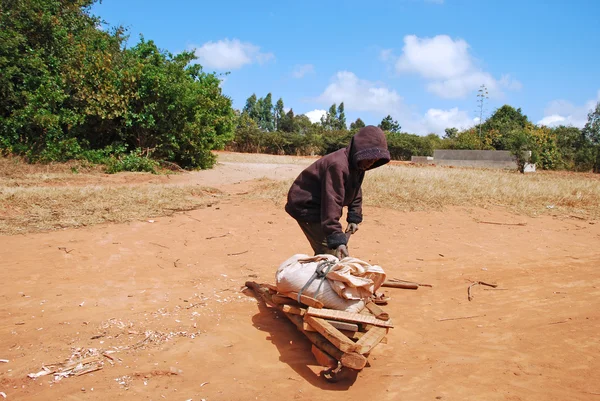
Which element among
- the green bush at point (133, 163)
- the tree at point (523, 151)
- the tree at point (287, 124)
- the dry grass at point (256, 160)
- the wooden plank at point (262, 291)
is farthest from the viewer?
the tree at point (287, 124)

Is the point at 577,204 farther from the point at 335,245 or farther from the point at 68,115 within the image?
the point at 68,115

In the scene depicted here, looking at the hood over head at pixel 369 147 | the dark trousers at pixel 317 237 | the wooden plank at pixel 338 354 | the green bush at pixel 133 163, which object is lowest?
the wooden plank at pixel 338 354

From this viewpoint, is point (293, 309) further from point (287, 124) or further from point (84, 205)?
point (287, 124)

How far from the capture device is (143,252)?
19.6 ft

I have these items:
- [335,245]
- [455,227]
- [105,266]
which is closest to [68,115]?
[105,266]

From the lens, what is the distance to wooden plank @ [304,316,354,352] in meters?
3.04

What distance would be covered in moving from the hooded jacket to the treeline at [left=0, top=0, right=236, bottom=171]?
9.80 metres

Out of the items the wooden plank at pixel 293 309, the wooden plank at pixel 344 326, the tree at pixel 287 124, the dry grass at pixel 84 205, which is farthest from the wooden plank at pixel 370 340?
the tree at pixel 287 124

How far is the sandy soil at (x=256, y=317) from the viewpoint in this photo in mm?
3158

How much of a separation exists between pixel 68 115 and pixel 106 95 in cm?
117

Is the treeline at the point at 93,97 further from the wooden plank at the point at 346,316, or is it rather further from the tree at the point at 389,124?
the tree at the point at 389,124

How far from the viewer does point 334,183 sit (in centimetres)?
374

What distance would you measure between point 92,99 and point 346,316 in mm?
11704

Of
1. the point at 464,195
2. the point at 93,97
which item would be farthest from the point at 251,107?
the point at 464,195
